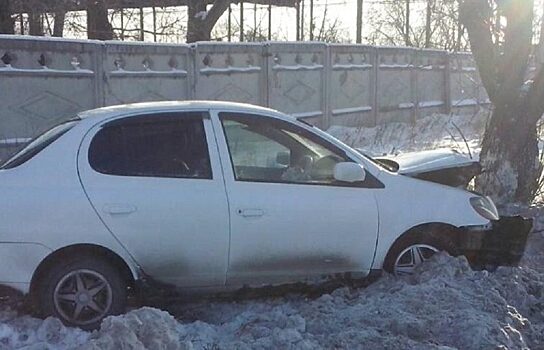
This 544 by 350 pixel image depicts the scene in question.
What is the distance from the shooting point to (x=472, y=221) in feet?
18.6

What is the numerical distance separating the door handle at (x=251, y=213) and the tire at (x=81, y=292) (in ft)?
3.09

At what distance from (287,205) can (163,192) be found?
2.88ft

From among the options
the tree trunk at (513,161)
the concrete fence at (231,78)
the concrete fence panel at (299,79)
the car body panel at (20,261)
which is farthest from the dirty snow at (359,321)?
the concrete fence panel at (299,79)

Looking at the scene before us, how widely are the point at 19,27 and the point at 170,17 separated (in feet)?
17.7

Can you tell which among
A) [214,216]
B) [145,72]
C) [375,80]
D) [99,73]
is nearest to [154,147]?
[214,216]

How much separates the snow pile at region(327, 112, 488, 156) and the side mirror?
887cm

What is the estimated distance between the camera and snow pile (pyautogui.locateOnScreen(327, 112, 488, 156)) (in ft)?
51.7

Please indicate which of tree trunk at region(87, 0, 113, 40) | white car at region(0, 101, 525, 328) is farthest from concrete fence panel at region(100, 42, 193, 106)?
tree trunk at region(87, 0, 113, 40)

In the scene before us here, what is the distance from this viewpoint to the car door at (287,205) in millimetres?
5121

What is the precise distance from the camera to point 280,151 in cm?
545

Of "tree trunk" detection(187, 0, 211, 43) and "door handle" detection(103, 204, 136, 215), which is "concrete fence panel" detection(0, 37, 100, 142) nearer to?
"door handle" detection(103, 204, 136, 215)

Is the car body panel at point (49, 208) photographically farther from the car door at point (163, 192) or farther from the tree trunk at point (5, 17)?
the tree trunk at point (5, 17)

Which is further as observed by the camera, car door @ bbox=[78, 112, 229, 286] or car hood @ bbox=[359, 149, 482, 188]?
car hood @ bbox=[359, 149, 482, 188]

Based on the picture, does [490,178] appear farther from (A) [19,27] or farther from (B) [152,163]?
(A) [19,27]
